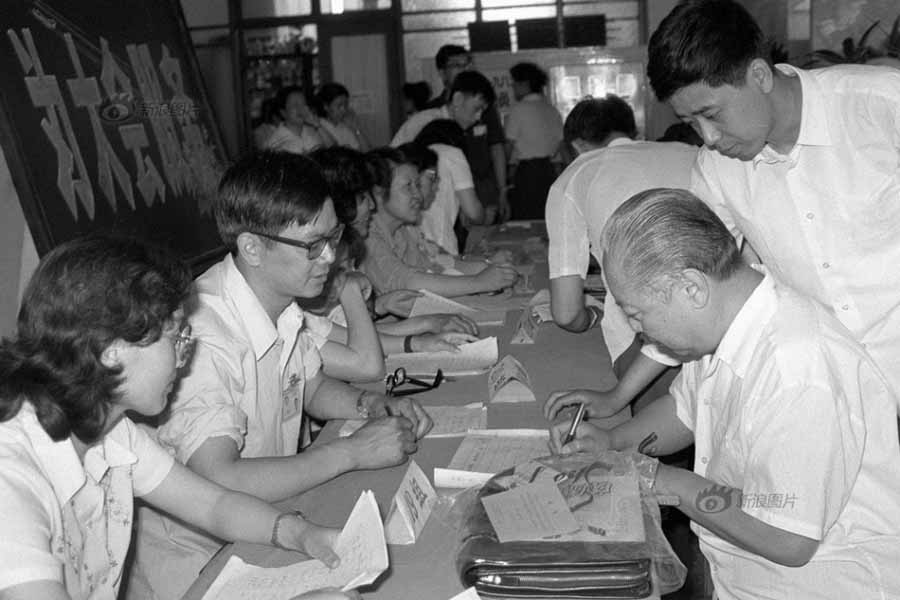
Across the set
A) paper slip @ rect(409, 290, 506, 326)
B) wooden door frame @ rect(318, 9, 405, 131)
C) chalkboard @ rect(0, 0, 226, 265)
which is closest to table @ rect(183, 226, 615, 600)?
paper slip @ rect(409, 290, 506, 326)

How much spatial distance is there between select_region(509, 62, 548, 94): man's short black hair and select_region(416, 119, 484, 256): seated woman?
2766 millimetres

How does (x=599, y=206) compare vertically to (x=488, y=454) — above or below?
above

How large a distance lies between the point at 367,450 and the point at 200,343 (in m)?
0.42

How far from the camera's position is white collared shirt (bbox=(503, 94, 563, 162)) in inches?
328

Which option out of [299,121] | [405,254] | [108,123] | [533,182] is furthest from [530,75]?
[108,123]

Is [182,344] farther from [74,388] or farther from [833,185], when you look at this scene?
[833,185]

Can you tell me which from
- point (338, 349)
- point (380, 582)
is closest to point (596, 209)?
point (338, 349)

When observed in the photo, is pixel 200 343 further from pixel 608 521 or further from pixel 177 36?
pixel 177 36

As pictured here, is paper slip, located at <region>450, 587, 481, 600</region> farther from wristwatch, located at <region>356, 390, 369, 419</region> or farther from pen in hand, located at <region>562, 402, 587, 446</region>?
wristwatch, located at <region>356, 390, 369, 419</region>

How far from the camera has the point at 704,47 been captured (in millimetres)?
1838

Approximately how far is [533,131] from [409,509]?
22.8 feet

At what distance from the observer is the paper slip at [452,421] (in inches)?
87.3

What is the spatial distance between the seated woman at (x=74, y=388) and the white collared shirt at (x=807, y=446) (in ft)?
2.13

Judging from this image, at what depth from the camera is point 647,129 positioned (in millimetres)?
9586
